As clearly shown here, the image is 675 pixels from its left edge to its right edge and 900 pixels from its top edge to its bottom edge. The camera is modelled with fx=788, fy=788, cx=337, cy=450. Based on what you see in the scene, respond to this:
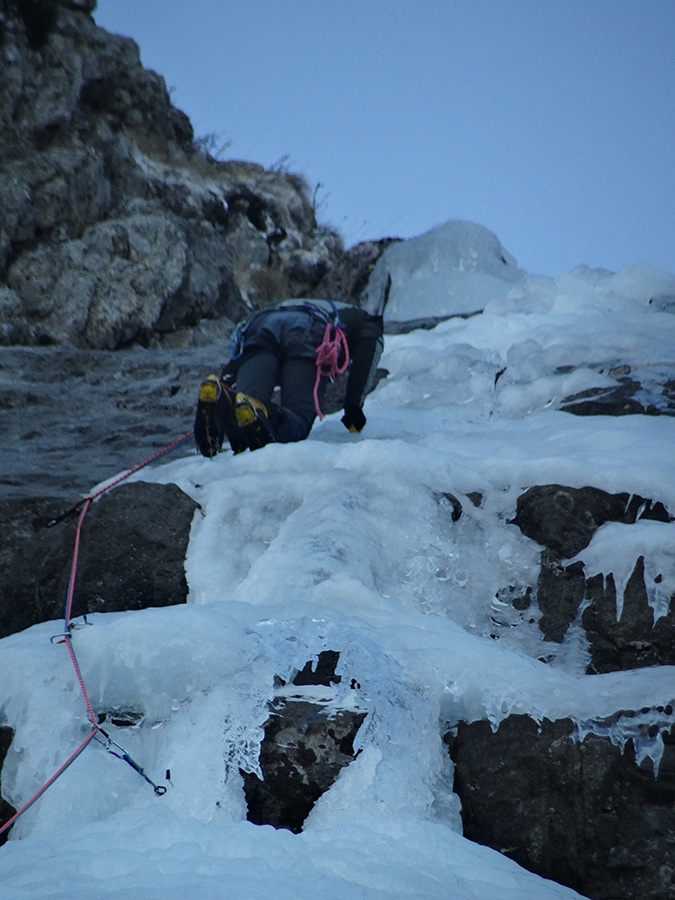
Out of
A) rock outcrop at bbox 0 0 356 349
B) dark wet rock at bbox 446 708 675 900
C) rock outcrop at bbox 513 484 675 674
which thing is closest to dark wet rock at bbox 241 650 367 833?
dark wet rock at bbox 446 708 675 900

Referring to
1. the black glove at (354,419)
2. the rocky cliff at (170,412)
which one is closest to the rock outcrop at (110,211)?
the rocky cliff at (170,412)

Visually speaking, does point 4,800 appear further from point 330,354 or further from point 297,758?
point 330,354

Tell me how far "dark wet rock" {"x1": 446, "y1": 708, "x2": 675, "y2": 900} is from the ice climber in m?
2.06

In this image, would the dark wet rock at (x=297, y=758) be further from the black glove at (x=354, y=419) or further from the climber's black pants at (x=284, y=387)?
the black glove at (x=354, y=419)

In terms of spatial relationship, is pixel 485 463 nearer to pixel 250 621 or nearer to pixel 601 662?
pixel 601 662

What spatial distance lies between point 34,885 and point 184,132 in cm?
1137

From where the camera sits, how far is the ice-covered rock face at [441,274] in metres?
8.72

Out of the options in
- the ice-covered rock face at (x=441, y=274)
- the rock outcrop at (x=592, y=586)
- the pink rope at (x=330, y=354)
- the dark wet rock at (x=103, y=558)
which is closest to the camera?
the rock outcrop at (x=592, y=586)

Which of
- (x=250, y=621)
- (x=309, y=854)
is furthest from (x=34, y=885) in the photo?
(x=250, y=621)

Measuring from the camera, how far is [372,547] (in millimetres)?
2930

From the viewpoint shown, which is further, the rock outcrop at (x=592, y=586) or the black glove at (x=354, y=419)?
the black glove at (x=354, y=419)

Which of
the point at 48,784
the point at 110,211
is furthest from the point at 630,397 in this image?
the point at 110,211

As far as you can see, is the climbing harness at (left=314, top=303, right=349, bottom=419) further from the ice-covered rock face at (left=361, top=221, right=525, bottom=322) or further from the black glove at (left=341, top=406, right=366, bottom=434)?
the ice-covered rock face at (left=361, top=221, right=525, bottom=322)

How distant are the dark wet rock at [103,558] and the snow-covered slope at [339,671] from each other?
0.35 feet
